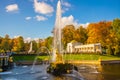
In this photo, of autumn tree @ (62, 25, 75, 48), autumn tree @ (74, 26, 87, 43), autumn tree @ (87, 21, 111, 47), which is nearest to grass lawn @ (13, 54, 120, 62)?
autumn tree @ (87, 21, 111, 47)

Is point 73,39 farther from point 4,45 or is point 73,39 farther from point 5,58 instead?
point 5,58

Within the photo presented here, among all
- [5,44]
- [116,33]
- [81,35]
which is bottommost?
[5,44]

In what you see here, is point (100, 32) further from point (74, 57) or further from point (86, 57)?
point (74, 57)

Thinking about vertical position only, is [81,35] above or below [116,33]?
above

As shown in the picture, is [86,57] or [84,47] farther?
[84,47]

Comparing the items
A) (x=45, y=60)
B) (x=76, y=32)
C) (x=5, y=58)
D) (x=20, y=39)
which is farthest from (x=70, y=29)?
(x=5, y=58)

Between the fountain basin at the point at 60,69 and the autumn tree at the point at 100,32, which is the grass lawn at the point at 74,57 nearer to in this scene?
the autumn tree at the point at 100,32

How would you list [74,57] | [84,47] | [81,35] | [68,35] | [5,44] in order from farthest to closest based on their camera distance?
[81,35] < [68,35] < [5,44] < [84,47] < [74,57]

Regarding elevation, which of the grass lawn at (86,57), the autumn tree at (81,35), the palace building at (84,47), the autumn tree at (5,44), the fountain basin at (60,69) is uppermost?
the autumn tree at (81,35)

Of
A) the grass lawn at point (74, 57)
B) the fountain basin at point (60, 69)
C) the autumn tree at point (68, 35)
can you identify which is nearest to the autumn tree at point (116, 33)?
the grass lawn at point (74, 57)

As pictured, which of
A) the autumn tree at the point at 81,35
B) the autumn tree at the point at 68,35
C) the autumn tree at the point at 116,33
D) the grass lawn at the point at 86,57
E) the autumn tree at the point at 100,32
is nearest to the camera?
the grass lawn at the point at 86,57

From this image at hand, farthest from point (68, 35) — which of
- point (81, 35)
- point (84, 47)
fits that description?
point (84, 47)

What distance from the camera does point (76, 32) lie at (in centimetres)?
10006

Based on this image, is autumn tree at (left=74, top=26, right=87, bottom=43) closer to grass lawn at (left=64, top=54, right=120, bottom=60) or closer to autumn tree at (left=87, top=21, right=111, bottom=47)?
autumn tree at (left=87, top=21, right=111, bottom=47)
